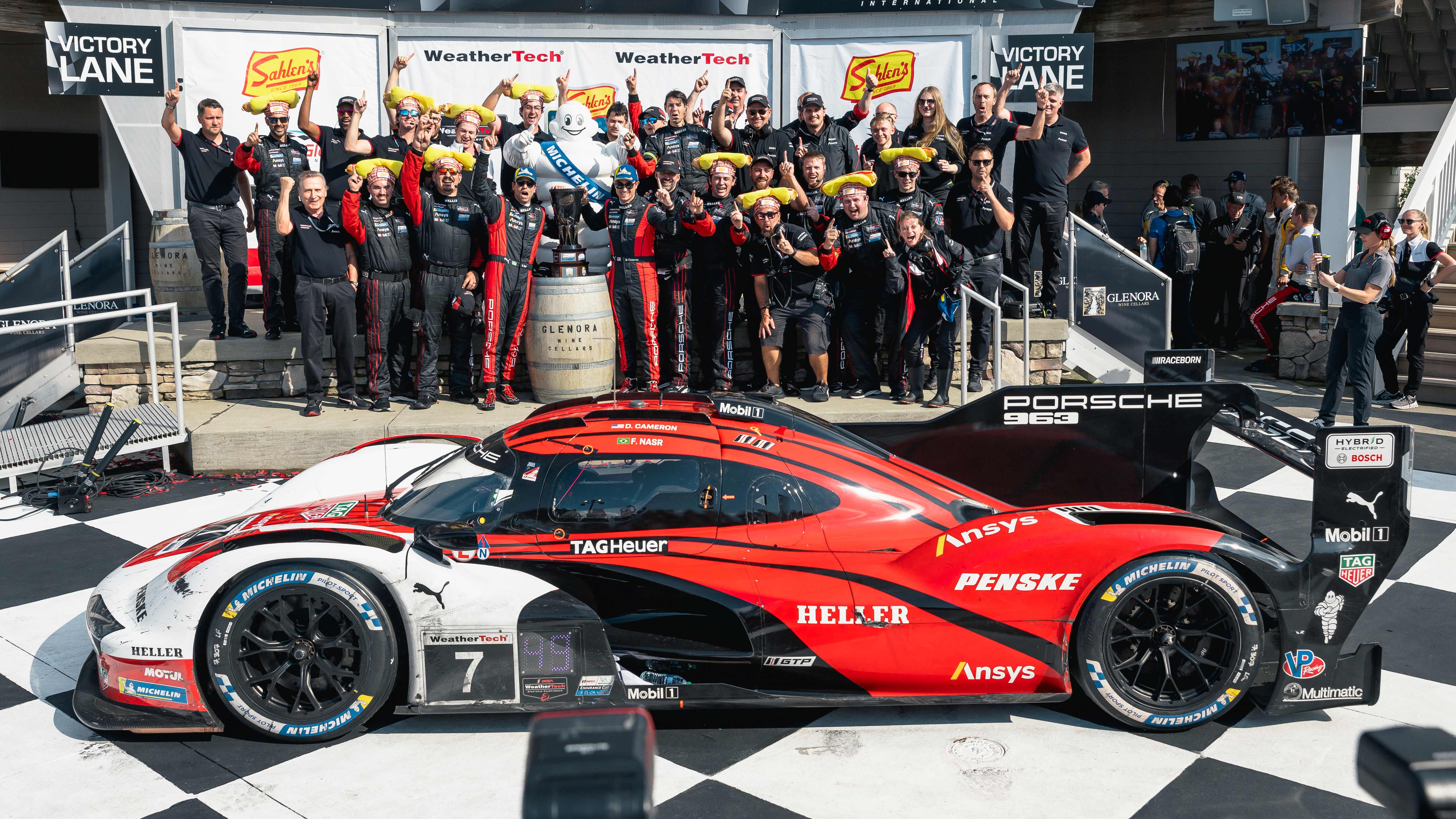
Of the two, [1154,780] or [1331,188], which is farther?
[1331,188]

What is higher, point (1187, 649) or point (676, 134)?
A: point (676, 134)

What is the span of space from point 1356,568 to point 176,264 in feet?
37.5

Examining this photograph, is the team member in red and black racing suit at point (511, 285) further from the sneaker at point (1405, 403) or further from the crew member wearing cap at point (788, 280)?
the sneaker at point (1405, 403)

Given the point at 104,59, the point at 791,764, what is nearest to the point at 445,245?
the point at 104,59

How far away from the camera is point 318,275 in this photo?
30.2 ft

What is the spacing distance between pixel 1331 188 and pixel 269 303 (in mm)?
12019

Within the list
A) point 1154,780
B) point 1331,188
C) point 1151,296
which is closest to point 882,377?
point 1151,296

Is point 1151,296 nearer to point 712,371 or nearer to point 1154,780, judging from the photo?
point 712,371

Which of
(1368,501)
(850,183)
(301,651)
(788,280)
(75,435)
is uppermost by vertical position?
(850,183)

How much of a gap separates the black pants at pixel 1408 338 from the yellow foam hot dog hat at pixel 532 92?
8.03m

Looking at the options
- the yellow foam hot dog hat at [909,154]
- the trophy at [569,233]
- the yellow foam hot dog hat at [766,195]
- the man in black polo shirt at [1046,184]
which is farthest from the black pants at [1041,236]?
the trophy at [569,233]

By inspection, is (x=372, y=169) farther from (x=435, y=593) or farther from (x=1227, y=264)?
(x=1227, y=264)

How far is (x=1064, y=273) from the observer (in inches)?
425

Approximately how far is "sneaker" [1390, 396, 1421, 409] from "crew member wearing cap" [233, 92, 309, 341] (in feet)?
33.3
